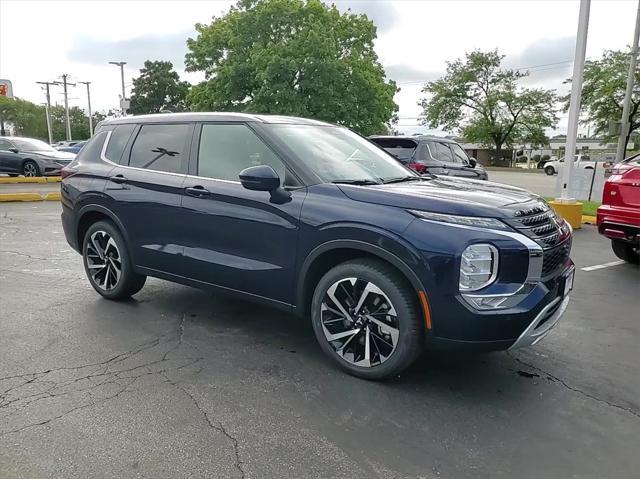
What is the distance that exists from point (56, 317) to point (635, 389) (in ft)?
15.0

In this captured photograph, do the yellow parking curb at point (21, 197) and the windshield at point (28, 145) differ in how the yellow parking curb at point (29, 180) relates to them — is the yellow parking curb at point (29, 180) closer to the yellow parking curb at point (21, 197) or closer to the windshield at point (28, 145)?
the windshield at point (28, 145)

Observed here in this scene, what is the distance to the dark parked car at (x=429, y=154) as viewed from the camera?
1078cm

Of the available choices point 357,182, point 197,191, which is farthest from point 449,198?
point 197,191

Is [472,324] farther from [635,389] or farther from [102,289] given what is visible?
[102,289]

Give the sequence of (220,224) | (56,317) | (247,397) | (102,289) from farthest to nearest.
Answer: (102,289) → (56,317) → (220,224) → (247,397)

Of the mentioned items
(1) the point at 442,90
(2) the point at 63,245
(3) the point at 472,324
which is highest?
(1) the point at 442,90

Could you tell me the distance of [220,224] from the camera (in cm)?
397

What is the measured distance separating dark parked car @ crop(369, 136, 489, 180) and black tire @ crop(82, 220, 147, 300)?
A: 6.82 metres

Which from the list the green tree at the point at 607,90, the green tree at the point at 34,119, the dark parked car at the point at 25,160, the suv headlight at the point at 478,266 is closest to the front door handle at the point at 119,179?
the suv headlight at the point at 478,266

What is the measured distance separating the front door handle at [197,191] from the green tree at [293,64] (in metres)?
24.2

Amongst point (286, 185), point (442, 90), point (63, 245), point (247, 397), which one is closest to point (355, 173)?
point (286, 185)

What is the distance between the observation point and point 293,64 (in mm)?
27344

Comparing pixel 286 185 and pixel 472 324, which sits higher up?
pixel 286 185

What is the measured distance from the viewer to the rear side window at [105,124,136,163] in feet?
16.2
